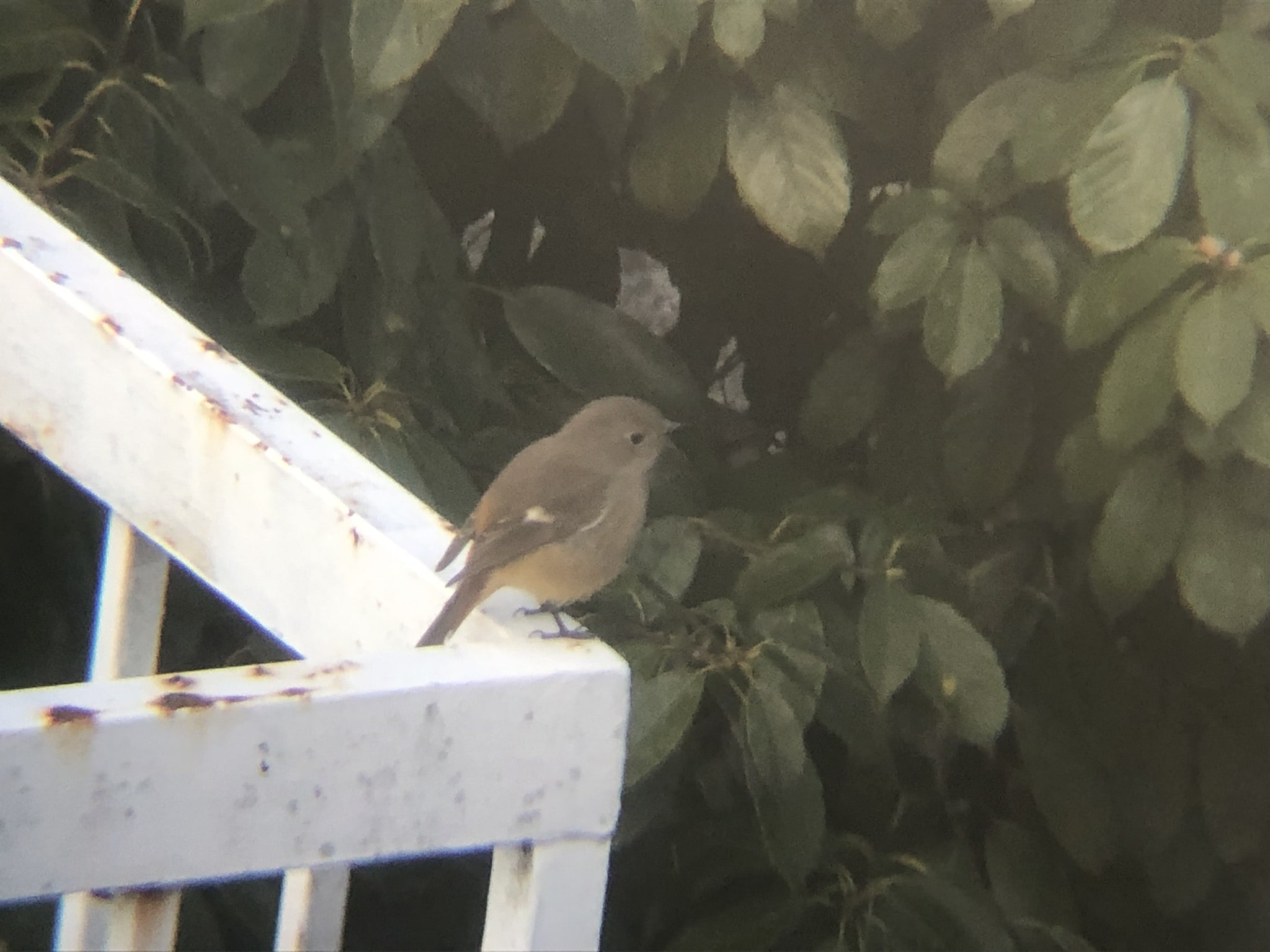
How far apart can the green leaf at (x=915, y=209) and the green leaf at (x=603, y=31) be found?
40 cm

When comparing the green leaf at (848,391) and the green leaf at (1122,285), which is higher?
the green leaf at (1122,285)

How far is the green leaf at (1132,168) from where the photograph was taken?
1.35 metres

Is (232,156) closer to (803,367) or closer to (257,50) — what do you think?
(257,50)

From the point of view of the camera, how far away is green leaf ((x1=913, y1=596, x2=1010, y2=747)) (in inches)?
62.6

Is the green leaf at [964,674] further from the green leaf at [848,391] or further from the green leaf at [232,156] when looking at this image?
the green leaf at [232,156]

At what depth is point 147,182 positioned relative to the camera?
5.09 feet

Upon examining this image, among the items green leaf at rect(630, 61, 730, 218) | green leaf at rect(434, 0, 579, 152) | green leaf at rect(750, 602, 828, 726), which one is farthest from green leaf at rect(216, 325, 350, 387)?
green leaf at rect(750, 602, 828, 726)

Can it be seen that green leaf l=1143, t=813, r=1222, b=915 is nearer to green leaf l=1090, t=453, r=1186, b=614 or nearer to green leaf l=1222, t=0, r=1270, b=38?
green leaf l=1090, t=453, r=1186, b=614

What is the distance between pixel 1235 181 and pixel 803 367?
81 cm

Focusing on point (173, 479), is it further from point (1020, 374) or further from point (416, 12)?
point (1020, 374)

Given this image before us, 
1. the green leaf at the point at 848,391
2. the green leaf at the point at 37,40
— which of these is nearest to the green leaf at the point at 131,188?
the green leaf at the point at 37,40

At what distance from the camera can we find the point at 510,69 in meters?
1.56

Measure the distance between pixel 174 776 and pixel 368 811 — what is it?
0.31 ft

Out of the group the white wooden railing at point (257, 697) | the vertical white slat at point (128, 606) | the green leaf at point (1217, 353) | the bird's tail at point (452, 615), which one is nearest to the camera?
the white wooden railing at point (257, 697)
